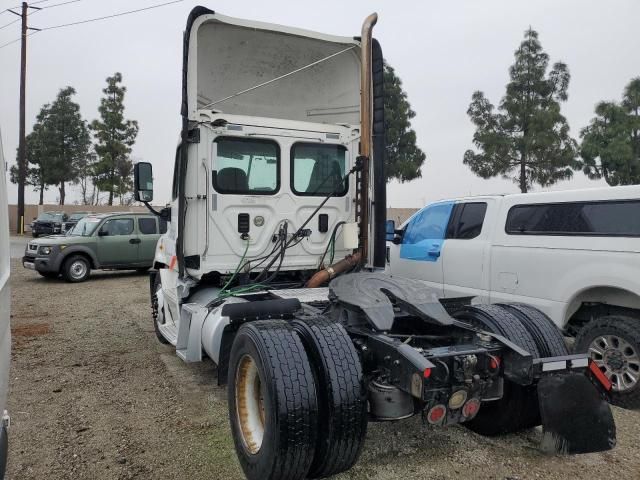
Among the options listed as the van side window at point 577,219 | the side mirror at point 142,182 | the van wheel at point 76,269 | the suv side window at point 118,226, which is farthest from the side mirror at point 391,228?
the van wheel at point 76,269

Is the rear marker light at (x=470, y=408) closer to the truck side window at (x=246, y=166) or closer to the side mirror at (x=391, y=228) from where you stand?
the truck side window at (x=246, y=166)

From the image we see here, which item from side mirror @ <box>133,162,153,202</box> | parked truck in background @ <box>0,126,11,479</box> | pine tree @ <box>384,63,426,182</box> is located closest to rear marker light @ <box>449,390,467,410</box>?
parked truck in background @ <box>0,126,11,479</box>

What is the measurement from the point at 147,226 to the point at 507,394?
1223 cm

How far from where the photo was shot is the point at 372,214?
17.9ft

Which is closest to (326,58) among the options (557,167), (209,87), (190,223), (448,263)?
(209,87)

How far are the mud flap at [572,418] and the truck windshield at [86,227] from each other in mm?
12800

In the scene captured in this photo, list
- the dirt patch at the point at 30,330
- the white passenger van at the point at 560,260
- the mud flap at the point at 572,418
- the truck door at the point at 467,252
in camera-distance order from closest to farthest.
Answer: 1. the mud flap at the point at 572,418
2. the white passenger van at the point at 560,260
3. the truck door at the point at 467,252
4. the dirt patch at the point at 30,330

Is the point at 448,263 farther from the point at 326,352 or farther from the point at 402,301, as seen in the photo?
the point at 326,352

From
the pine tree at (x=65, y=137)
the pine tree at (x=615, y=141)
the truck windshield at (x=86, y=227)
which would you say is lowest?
the truck windshield at (x=86, y=227)

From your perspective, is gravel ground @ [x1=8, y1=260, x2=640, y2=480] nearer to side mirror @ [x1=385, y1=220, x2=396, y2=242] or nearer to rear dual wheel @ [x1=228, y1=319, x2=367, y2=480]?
rear dual wheel @ [x1=228, y1=319, x2=367, y2=480]

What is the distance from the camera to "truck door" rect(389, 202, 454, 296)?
6.77 meters

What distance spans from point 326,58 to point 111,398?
4144mm

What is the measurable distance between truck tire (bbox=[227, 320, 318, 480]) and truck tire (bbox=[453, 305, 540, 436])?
144 cm

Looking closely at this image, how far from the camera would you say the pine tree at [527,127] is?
66.7 feet
